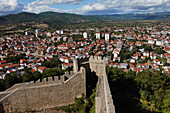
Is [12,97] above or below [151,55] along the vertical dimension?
above

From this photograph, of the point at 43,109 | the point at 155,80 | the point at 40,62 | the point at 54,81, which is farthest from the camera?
the point at 40,62

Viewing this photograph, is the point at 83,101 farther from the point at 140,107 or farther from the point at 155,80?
the point at 155,80

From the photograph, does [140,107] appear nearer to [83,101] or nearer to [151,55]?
[83,101]

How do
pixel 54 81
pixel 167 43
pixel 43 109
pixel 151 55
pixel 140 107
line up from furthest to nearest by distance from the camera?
1. pixel 167 43
2. pixel 151 55
3. pixel 140 107
4. pixel 54 81
5. pixel 43 109

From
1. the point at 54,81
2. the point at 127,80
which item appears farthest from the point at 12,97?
the point at 127,80

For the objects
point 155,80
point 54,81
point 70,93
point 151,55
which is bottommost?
point 151,55

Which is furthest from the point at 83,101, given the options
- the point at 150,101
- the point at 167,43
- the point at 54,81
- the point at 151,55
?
the point at 167,43

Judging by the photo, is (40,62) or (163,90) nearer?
(163,90)
